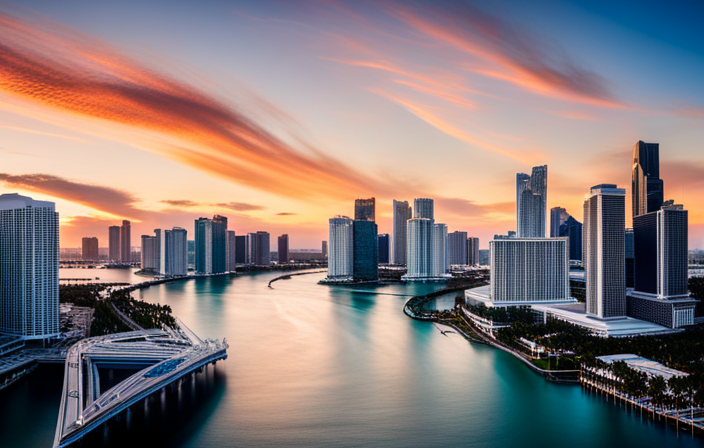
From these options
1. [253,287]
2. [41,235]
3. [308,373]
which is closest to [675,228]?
[308,373]

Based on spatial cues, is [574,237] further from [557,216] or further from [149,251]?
[149,251]

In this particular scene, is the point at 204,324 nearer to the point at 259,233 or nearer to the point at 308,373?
the point at 308,373

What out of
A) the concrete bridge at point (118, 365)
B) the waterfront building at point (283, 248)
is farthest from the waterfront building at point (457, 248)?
the concrete bridge at point (118, 365)

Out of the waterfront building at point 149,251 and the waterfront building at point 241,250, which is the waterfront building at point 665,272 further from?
the waterfront building at point 241,250

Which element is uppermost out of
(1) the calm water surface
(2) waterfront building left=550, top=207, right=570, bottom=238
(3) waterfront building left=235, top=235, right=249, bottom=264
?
(2) waterfront building left=550, top=207, right=570, bottom=238

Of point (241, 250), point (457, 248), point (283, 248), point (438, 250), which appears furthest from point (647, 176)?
point (283, 248)

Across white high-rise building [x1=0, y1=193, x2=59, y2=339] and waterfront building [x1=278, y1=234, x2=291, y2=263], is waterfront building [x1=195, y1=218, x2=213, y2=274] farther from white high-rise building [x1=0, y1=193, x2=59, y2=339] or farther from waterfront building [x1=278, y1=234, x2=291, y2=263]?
white high-rise building [x1=0, y1=193, x2=59, y2=339]

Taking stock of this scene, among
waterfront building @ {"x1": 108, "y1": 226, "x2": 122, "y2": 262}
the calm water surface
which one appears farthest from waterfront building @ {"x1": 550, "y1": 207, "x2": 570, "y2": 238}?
waterfront building @ {"x1": 108, "y1": 226, "x2": 122, "y2": 262}
